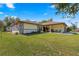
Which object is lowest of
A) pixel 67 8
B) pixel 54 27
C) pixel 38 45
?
pixel 38 45

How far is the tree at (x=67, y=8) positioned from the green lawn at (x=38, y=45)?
249 millimetres

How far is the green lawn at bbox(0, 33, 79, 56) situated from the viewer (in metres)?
2.58

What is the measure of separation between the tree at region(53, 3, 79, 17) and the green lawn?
0.25 m

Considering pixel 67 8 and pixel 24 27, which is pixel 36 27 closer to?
pixel 24 27

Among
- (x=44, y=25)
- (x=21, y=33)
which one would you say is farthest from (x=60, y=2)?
(x=21, y=33)

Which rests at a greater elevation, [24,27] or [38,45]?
[24,27]

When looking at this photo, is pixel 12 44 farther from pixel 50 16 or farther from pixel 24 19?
pixel 50 16

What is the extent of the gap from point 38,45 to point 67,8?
50cm

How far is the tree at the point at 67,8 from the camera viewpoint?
2.57 m

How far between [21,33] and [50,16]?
373 mm

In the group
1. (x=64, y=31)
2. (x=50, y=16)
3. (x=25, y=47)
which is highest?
(x=50, y=16)

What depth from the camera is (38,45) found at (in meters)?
2.62

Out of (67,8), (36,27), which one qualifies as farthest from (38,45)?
(67,8)

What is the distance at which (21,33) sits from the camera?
2.68 m
